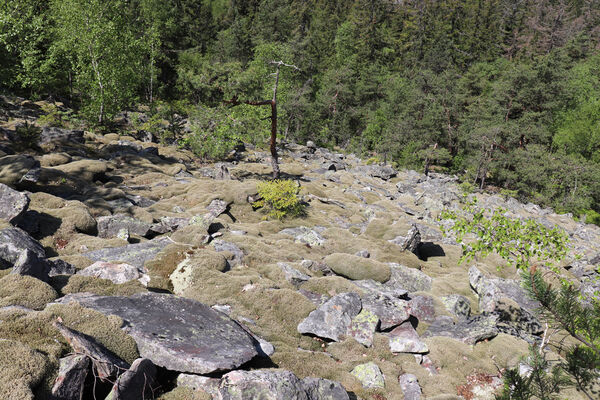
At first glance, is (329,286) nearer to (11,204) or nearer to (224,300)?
(224,300)

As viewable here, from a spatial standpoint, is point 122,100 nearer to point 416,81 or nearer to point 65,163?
point 65,163

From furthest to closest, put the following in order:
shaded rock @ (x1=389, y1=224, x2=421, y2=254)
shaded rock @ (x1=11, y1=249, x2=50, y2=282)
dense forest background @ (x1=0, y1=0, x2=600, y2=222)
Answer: dense forest background @ (x1=0, y1=0, x2=600, y2=222)
shaded rock @ (x1=389, y1=224, x2=421, y2=254)
shaded rock @ (x1=11, y1=249, x2=50, y2=282)

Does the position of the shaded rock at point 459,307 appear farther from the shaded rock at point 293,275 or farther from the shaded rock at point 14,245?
the shaded rock at point 14,245

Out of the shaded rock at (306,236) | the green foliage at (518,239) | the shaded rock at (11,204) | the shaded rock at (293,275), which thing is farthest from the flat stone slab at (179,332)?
the shaded rock at (306,236)

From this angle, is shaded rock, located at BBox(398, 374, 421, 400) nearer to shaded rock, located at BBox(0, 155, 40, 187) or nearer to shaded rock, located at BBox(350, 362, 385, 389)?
shaded rock, located at BBox(350, 362, 385, 389)

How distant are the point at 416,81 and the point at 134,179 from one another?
6448 cm

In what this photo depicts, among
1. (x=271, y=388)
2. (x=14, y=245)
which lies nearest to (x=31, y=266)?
(x=14, y=245)

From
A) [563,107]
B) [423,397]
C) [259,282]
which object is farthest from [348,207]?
[563,107]

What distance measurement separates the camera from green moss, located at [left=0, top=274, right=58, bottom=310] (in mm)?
7166

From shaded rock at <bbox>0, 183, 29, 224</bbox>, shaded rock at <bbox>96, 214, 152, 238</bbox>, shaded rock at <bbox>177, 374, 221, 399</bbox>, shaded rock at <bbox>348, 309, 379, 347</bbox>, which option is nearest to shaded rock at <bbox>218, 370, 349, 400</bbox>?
shaded rock at <bbox>177, 374, 221, 399</bbox>

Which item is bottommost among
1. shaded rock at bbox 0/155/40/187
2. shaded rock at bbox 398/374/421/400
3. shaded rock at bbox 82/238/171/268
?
shaded rock at bbox 398/374/421/400

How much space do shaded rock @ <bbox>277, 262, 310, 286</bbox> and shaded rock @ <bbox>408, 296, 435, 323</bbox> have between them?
14.1 feet

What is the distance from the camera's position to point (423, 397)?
8508 millimetres

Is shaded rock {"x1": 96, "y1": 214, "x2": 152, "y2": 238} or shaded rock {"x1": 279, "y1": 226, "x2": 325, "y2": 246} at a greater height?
shaded rock {"x1": 96, "y1": 214, "x2": 152, "y2": 238}
